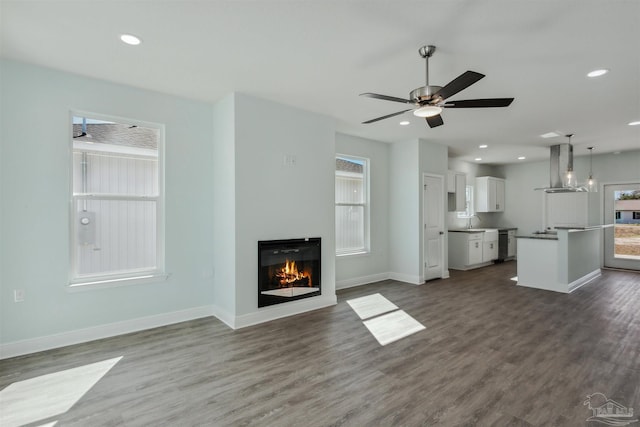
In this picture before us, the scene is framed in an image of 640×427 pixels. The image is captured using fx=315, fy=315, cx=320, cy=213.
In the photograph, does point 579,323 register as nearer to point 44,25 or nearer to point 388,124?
point 388,124

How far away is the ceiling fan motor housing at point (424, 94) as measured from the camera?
261cm

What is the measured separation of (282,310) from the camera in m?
4.12

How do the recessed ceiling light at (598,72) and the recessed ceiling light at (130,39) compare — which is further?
the recessed ceiling light at (598,72)

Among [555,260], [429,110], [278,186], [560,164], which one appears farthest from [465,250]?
[429,110]

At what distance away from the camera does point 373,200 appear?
20.1ft

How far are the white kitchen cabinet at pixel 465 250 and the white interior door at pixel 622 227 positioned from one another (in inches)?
120

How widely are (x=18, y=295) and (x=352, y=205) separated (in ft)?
15.0

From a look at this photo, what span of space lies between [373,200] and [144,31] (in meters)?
4.54

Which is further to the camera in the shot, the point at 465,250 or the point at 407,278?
the point at 465,250

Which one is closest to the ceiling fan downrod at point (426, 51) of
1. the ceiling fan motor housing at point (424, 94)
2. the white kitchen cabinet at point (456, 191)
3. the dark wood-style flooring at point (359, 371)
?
the ceiling fan motor housing at point (424, 94)

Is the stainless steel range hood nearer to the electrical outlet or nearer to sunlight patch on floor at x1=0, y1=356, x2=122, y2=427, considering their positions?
sunlight patch on floor at x1=0, y1=356, x2=122, y2=427

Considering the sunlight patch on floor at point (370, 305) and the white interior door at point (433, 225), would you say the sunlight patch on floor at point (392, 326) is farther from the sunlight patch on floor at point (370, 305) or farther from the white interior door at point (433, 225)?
the white interior door at point (433, 225)

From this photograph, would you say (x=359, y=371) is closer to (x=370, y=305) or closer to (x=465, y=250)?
(x=370, y=305)

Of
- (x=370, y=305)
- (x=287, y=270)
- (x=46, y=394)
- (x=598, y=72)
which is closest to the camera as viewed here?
(x=46, y=394)
